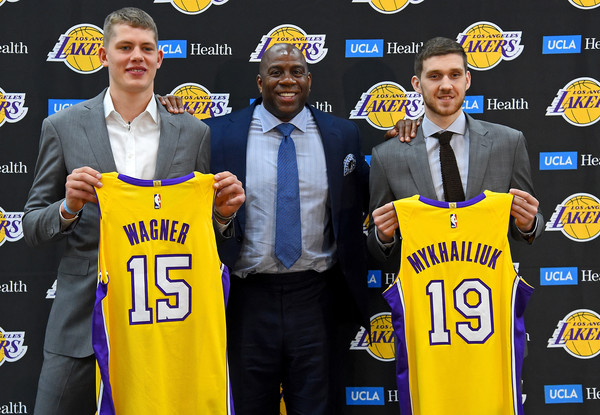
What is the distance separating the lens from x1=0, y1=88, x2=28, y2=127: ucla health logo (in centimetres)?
314

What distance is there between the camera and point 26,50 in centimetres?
313

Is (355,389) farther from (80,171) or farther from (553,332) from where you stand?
(80,171)

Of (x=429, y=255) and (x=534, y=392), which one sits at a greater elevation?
(x=429, y=255)

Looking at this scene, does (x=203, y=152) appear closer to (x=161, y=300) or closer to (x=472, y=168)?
(x=161, y=300)

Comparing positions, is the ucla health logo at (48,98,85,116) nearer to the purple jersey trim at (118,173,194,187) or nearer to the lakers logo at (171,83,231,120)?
the lakers logo at (171,83,231,120)

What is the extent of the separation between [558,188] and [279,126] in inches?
63.4

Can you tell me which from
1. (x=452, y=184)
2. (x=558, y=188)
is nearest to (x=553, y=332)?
(x=558, y=188)

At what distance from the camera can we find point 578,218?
318 centimetres

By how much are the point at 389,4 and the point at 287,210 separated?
4.48 feet

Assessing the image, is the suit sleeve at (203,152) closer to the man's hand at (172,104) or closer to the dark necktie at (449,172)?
the man's hand at (172,104)

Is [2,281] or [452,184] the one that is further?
[2,281]

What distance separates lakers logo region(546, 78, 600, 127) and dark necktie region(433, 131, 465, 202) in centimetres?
102

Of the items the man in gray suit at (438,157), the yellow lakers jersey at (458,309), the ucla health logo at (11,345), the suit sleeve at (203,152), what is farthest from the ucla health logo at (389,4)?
the ucla health logo at (11,345)

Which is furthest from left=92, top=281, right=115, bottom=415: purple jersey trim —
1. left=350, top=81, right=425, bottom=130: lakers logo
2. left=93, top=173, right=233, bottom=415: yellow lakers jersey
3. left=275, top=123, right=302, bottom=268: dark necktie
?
left=350, top=81, right=425, bottom=130: lakers logo
